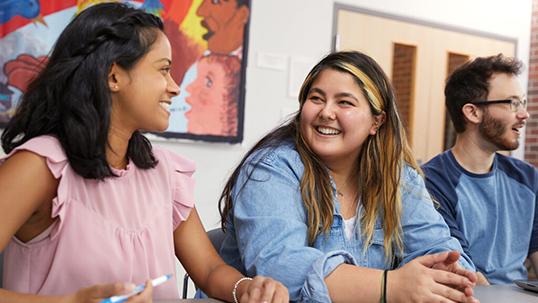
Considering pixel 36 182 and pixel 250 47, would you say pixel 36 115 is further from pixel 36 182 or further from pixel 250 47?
pixel 250 47

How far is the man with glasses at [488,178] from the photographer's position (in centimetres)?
199

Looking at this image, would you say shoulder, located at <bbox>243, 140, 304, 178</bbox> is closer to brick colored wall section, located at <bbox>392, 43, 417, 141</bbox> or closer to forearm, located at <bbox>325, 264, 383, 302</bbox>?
forearm, located at <bbox>325, 264, 383, 302</bbox>

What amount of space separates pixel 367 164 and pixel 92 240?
88 cm

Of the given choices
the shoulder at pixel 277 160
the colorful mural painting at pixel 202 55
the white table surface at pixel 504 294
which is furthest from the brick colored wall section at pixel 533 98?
the shoulder at pixel 277 160

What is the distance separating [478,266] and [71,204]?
1521mm

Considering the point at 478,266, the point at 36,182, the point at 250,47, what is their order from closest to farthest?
the point at 36,182 → the point at 478,266 → the point at 250,47

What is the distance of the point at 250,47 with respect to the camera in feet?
11.8

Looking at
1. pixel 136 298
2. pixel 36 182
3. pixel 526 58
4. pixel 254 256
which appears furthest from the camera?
pixel 526 58

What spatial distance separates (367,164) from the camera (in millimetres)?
1650

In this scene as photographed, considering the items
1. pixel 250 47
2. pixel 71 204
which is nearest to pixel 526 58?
pixel 250 47

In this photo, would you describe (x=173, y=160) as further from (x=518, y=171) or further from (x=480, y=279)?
(x=518, y=171)

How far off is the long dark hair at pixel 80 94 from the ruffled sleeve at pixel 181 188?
248mm

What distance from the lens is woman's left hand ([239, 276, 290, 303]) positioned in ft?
3.59

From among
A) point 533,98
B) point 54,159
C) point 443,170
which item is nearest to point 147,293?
point 54,159
